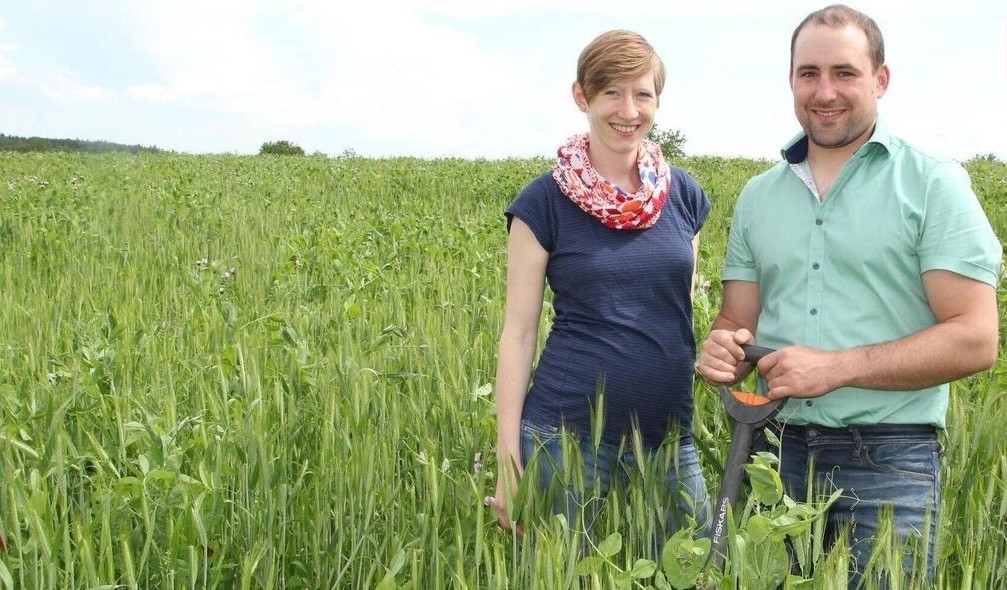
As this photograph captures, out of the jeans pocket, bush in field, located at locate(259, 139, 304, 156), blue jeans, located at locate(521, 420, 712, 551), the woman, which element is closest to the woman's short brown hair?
the woman

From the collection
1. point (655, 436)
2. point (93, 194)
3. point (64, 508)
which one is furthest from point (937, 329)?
point (93, 194)

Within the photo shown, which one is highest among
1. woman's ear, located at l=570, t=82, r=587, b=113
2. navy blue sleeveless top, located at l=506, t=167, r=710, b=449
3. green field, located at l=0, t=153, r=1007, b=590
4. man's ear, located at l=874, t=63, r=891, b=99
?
man's ear, located at l=874, t=63, r=891, b=99

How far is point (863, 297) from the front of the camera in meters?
2.22

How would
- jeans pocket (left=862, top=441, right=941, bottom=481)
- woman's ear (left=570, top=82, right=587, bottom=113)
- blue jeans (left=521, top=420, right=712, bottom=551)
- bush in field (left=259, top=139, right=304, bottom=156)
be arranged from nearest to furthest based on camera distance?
jeans pocket (left=862, top=441, right=941, bottom=481) < blue jeans (left=521, top=420, right=712, bottom=551) < woman's ear (left=570, top=82, right=587, bottom=113) < bush in field (left=259, top=139, right=304, bottom=156)

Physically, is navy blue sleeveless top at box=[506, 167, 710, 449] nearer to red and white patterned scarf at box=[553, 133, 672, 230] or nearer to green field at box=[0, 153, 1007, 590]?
red and white patterned scarf at box=[553, 133, 672, 230]

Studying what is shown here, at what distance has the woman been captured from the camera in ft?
7.63

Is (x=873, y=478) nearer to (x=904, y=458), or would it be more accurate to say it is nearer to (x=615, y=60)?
(x=904, y=458)

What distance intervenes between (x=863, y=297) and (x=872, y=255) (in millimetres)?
105

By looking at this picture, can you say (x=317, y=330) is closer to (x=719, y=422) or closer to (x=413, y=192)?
(x=719, y=422)

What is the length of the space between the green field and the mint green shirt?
1.03 ft

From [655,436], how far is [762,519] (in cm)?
90

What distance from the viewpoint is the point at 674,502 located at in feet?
7.67

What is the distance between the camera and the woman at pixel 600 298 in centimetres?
233

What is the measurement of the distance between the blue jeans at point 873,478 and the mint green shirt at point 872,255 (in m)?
0.04
